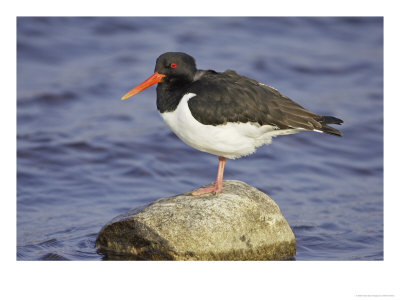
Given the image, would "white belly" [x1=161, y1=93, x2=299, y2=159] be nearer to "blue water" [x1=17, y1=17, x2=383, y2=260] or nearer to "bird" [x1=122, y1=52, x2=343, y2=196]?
"bird" [x1=122, y1=52, x2=343, y2=196]

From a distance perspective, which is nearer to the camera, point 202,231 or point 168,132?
point 202,231

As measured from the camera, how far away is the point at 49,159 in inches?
373

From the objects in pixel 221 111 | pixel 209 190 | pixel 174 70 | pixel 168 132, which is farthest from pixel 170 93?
pixel 168 132

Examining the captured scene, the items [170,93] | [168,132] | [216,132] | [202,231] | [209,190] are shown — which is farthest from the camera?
[168,132]

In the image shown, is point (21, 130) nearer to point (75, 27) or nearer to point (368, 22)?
point (75, 27)

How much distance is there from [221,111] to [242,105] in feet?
0.85

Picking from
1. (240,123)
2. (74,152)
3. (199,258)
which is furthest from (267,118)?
(74,152)

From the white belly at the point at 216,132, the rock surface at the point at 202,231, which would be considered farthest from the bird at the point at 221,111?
the rock surface at the point at 202,231

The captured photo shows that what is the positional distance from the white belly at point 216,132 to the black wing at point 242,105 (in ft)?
0.20

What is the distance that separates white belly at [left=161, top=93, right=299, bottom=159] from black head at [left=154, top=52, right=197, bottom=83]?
404 mm

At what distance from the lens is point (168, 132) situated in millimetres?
10742

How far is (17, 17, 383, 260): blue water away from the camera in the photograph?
749 centimetres

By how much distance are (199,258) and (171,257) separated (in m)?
A: 0.29

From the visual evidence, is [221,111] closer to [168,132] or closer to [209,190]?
[209,190]
